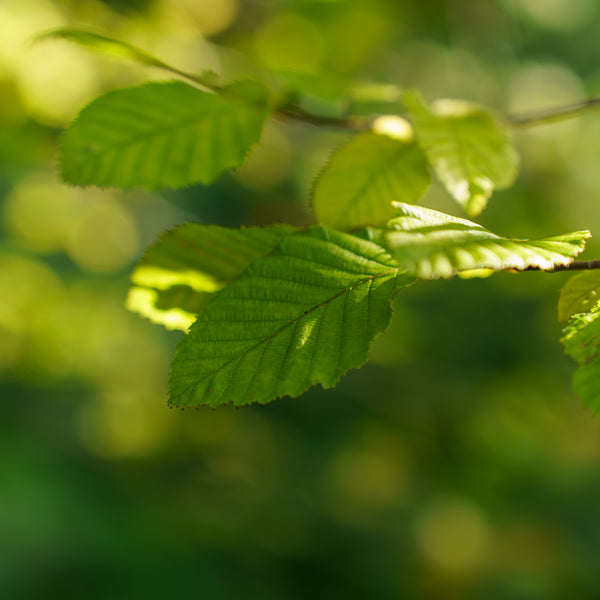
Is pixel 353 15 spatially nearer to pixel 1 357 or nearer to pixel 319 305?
pixel 1 357

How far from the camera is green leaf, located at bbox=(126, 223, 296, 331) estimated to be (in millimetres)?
735

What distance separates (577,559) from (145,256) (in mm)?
4081

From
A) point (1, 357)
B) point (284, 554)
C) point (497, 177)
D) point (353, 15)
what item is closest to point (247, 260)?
point (497, 177)

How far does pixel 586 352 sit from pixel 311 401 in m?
4.19

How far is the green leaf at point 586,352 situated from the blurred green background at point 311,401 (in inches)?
88.4

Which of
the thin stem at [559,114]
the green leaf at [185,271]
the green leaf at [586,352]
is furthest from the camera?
the thin stem at [559,114]

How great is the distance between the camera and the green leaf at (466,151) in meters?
0.77

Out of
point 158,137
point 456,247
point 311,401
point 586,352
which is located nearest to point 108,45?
point 158,137

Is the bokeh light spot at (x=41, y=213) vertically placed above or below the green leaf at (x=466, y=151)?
above

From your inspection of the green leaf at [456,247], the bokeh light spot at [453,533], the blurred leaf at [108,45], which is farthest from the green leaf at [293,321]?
the bokeh light spot at [453,533]

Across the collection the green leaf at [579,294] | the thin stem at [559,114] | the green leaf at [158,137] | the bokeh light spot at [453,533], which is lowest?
the bokeh light spot at [453,533]

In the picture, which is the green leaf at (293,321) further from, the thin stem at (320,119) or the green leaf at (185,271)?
the thin stem at (320,119)

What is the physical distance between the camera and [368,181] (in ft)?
2.73

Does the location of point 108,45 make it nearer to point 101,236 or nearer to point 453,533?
point 101,236
